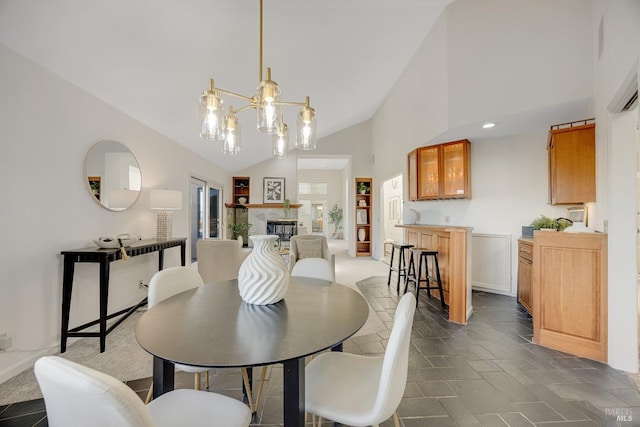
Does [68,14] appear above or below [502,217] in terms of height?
above

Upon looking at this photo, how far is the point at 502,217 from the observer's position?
3928 mm

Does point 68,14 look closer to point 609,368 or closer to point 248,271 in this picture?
point 248,271

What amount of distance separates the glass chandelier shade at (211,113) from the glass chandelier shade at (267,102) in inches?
10.2

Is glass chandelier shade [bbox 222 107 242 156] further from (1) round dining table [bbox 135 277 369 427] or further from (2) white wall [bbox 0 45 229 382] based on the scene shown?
(2) white wall [bbox 0 45 229 382]

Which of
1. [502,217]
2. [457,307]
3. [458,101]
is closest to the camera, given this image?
[457,307]

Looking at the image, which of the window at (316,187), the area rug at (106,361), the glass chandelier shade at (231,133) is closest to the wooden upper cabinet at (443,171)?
the area rug at (106,361)

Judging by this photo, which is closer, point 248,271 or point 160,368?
point 160,368

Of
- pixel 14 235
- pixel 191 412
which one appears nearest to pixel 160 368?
pixel 191 412

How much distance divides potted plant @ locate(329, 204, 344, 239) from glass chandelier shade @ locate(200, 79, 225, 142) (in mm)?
10714

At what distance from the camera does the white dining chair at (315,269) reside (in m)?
2.10

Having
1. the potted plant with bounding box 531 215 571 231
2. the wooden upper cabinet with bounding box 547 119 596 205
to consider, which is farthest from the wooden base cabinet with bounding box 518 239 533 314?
the wooden upper cabinet with bounding box 547 119 596 205

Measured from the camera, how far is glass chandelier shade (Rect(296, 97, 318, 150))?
73.4 inches

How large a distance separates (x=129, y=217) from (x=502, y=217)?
4.93 m

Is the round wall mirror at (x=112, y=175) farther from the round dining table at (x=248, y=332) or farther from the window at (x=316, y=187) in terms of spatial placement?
the window at (x=316, y=187)
